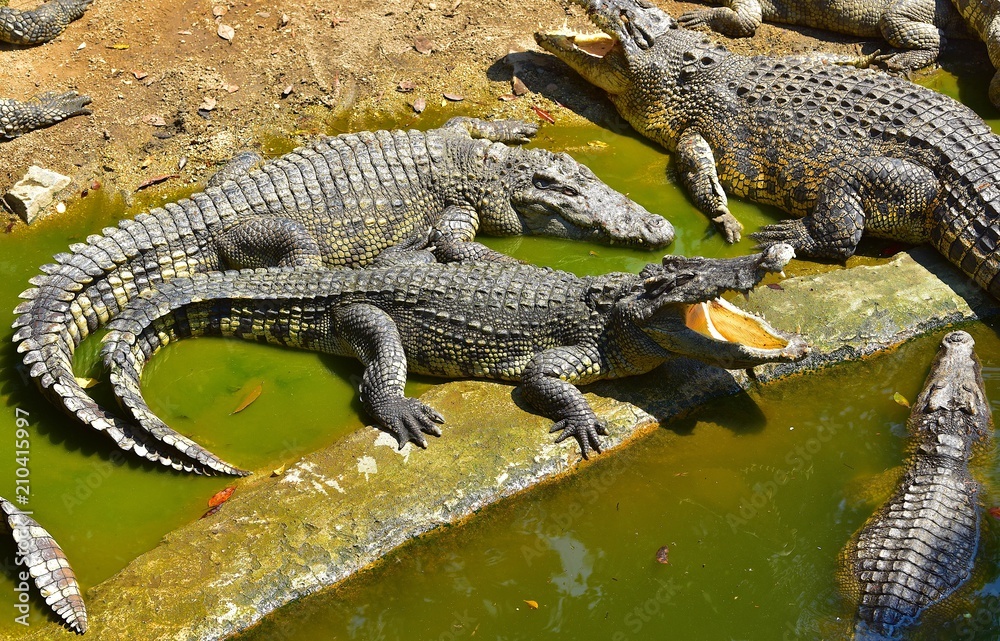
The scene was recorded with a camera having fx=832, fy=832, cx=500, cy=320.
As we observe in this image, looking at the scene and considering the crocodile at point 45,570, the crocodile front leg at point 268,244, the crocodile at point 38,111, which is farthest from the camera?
the crocodile at point 38,111

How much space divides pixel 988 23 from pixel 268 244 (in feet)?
21.9

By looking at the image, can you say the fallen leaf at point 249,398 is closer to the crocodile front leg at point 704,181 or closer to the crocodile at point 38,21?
the crocodile front leg at point 704,181

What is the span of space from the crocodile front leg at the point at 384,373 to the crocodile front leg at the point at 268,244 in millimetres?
721

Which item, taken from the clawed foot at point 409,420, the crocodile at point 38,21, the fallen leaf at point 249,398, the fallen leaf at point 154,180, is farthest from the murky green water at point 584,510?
the crocodile at point 38,21

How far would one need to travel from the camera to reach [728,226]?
591 cm

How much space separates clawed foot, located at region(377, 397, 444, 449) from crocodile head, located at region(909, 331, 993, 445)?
98.7 inches

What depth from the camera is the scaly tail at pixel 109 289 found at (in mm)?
4188

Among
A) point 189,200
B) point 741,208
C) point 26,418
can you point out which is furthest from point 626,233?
point 26,418

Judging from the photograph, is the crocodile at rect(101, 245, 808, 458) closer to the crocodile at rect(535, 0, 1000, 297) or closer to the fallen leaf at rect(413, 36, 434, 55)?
the crocodile at rect(535, 0, 1000, 297)

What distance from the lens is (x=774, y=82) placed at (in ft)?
20.9

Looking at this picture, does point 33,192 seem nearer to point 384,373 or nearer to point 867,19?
point 384,373

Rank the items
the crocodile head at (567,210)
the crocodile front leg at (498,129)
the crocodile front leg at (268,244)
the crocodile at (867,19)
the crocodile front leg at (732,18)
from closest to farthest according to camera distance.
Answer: the crocodile front leg at (268,244) < the crocodile head at (567,210) < the crocodile front leg at (498,129) < the crocodile at (867,19) < the crocodile front leg at (732,18)

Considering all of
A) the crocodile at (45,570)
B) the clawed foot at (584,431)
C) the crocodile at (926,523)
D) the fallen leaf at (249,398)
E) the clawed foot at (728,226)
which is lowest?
the fallen leaf at (249,398)

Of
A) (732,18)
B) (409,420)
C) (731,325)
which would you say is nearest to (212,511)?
(409,420)
